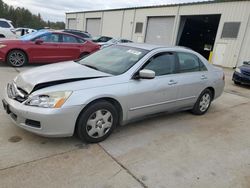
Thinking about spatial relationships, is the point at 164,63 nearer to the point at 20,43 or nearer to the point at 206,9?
the point at 20,43

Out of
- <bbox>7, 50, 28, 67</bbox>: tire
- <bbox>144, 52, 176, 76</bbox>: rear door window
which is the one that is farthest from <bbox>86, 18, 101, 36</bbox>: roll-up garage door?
<bbox>144, 52, 176, 76</bbox>: rear door window

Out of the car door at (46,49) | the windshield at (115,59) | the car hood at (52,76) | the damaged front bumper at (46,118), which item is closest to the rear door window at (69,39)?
the car door at (46,49)

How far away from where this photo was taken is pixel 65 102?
2881 mm

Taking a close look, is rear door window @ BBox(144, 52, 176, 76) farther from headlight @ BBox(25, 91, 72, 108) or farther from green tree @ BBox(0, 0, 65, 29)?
green tree @ BBox(0, 0, 65, 29)

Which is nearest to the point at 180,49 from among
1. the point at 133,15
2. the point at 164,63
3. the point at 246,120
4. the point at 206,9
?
the point at 164,63

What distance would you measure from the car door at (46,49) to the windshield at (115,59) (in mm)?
4780

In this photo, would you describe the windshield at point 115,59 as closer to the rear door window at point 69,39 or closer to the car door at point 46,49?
the car door at point 46,49

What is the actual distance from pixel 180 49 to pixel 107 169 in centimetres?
284

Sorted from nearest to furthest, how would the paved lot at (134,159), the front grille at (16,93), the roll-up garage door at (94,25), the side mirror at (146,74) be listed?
the paved lot at (134,159), the front grille at (16,93), the side mirror at (146,74), the roll-up garage door at (94,25)

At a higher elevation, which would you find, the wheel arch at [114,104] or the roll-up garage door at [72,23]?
the roll-up garage door at [72,23]

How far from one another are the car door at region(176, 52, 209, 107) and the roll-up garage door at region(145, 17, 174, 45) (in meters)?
16.4

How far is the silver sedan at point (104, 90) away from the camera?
2.90 meters

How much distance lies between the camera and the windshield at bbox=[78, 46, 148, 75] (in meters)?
3.68

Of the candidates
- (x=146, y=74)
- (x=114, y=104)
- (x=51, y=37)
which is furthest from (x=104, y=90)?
(x=51, y=37)
